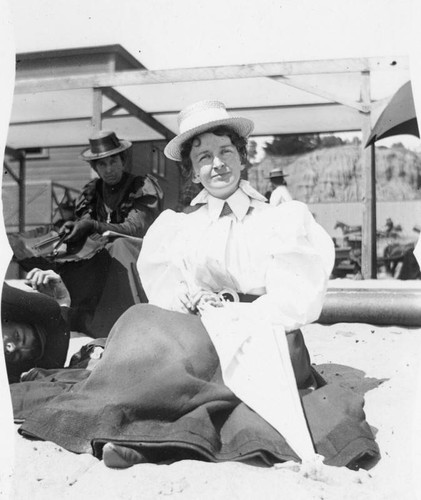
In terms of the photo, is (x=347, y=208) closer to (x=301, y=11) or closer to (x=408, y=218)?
(x=408, y=218)

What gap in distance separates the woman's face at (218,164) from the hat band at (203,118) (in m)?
0.07

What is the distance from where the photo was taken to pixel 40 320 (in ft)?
10.5

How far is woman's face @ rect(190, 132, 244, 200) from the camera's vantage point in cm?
260

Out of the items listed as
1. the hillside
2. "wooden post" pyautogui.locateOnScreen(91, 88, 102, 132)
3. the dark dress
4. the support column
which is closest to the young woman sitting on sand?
the dark dress

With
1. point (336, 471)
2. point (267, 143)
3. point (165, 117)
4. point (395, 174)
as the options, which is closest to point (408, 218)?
point (395, 174)

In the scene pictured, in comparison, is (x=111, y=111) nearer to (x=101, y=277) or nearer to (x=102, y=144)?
(x=102, y=144)

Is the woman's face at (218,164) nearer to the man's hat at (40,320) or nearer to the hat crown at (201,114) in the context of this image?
the hat crown at (201,114)

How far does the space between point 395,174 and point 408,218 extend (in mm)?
1062

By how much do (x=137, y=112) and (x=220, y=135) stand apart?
609cm

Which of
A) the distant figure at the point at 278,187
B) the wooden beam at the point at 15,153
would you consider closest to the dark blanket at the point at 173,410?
the distant figure at the point at 278,187

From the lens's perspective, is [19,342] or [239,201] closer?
[239,201]

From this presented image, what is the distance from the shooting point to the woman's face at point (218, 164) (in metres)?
2.60

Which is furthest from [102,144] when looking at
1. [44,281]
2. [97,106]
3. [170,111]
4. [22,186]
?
[22,186]

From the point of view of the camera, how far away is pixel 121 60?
1062 centimetres
